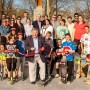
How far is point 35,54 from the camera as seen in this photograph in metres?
9.45

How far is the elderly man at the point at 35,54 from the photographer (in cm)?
938

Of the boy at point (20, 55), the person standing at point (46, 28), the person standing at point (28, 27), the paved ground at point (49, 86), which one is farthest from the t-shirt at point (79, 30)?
the boy at point (20, 55)

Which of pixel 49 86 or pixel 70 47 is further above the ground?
pixel 70 47

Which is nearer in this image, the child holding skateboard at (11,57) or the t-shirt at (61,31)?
the child holding skateboard at (11,57)

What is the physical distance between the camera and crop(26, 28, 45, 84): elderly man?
30.8 ft

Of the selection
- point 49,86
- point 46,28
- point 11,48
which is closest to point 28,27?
point 46,28

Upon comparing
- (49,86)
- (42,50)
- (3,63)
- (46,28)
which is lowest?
(49,86)

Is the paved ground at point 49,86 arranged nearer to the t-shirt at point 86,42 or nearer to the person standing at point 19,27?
the t-shirt at point 86,42

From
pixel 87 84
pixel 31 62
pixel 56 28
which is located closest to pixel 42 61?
pixel 31 62

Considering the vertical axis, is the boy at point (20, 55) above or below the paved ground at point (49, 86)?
above

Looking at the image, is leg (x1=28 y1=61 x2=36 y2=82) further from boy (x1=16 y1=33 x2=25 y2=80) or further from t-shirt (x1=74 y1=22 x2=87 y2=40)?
t-shirt (x1=74 y1=22 x2=87 y2=40)

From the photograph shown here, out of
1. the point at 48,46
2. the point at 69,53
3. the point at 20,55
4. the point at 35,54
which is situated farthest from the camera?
the point at 48,46

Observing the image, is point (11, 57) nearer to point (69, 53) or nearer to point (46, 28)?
point (69, 53)

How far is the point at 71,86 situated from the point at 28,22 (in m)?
3.62
